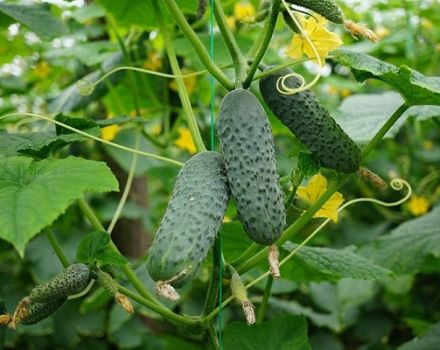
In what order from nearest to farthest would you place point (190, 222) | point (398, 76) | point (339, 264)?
point (190, 222), point (398, 76), point (339, 264)

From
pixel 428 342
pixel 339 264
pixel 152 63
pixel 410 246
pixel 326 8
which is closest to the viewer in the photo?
pixel 326 8

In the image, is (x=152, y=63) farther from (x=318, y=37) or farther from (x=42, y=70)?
(x=318, y=37)

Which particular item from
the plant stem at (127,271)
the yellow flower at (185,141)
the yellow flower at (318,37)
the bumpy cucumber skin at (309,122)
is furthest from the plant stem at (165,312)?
the yellow flower at (185,141)

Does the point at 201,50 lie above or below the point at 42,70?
above

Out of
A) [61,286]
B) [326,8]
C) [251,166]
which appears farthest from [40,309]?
[326,8]

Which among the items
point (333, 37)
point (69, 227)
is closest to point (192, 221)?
point (333, 37)

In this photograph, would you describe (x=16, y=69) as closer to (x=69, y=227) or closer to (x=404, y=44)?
(x=69, y=227)
